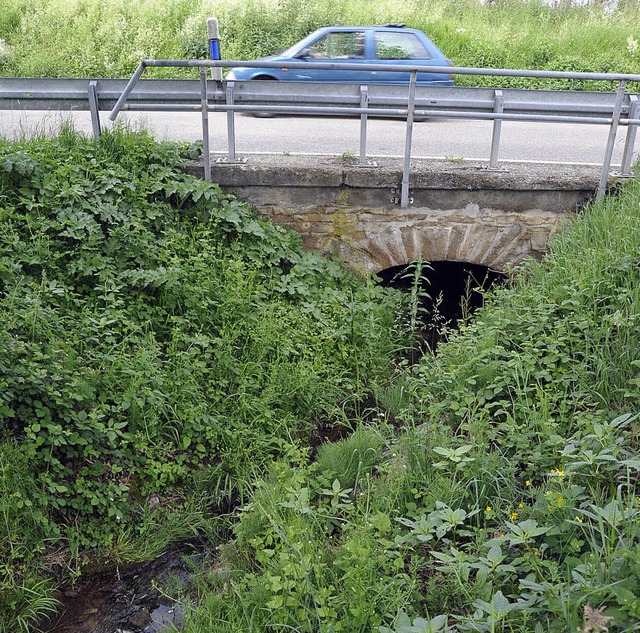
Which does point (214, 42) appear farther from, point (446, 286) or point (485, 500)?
point (485, 500)

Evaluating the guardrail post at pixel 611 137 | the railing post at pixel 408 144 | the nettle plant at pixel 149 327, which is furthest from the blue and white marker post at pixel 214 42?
the guardrail post at pixel 611 137

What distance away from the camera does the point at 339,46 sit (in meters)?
11.0

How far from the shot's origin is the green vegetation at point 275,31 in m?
14.2

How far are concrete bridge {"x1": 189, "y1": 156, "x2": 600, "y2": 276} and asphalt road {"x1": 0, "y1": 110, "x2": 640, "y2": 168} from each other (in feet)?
1.92

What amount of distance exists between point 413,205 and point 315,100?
1.39 meters

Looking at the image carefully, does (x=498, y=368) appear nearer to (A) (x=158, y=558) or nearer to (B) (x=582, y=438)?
(B) (x=582, y=438)

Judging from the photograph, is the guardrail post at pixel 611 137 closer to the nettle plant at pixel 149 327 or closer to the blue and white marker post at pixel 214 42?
the nettle plant at pixel 149 327

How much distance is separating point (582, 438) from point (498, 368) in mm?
1017

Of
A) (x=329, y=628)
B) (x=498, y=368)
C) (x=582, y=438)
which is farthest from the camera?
(x=498, y=368)

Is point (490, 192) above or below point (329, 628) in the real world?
above

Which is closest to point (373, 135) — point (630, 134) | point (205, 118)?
point (205, 118)

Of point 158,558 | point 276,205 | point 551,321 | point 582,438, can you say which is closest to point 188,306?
point 276,205

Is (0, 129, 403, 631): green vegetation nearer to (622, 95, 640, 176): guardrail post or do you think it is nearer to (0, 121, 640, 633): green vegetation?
(0, 121, 640, 633): green vegetation

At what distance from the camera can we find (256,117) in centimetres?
1046
